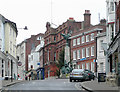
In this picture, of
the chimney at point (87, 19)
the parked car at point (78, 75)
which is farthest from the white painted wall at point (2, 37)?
the chimney at point (87, 19)

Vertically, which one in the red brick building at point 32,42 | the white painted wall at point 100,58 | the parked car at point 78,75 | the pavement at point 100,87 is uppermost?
the red brick building at point 32,42

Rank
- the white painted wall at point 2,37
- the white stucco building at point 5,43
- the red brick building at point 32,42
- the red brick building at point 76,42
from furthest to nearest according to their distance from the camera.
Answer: the red brick building at point 32,42 → the red brick building at point 76,42 → the white painted wall at point 2,37 → the white stucco building at point 5,43

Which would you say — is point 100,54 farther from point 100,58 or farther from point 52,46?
point 52,46

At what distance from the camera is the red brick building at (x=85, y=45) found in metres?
58.2

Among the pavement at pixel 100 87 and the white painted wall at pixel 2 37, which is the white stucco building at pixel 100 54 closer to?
the white painted wall at pixel 2 37

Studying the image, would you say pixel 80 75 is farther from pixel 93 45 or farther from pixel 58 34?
pixel 58 34

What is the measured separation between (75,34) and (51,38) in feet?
46.2

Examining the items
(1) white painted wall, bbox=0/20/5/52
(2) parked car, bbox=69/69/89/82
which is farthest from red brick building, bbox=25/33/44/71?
(2) parked car, bbox=69/69/89/82

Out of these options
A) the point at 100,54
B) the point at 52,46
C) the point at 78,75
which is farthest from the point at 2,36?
the point at 52,46

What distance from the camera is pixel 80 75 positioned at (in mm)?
32656

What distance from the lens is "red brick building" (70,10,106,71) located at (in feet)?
191

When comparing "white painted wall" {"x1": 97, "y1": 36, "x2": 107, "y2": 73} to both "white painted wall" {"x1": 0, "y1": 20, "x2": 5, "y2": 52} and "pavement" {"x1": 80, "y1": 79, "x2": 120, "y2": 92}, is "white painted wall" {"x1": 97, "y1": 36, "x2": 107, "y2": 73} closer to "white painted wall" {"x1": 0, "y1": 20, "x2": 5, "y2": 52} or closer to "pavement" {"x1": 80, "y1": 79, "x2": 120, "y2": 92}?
"white painted wall" {"x1": 0, "y1": 20, "x2": 5, "y2": 52}

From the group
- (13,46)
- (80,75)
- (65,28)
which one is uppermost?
(65,28)

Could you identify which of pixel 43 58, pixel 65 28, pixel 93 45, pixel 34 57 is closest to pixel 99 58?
pixel 93 45
